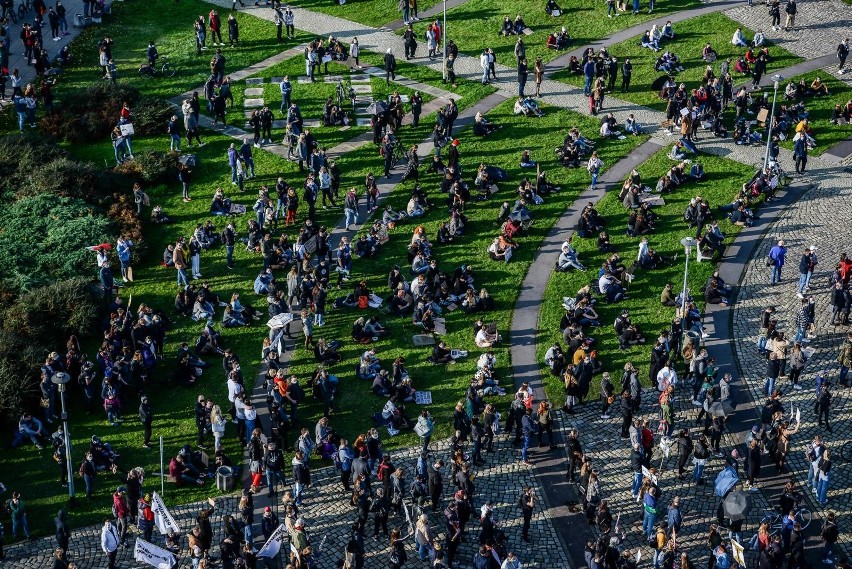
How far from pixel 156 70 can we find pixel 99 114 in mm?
6373

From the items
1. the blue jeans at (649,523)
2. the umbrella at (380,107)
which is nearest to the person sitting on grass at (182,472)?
the blue jeans at (649,523)

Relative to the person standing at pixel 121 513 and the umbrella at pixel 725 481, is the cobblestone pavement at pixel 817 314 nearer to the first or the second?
the umbrella at pixel 725 481

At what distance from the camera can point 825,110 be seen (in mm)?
60562

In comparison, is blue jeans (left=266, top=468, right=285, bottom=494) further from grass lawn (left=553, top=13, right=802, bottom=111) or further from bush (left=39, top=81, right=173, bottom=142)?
grass lawn (left=553, top=13, right=802, bottom=111)

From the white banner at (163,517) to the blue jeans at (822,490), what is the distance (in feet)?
62.9

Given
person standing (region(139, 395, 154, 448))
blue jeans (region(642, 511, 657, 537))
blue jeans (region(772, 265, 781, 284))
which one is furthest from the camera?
blue jeans (region(772, 265, 781, 284))

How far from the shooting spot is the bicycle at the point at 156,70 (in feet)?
212

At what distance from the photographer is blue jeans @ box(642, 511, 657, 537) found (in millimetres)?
36628

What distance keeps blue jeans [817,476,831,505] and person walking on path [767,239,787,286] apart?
11974 millimetres

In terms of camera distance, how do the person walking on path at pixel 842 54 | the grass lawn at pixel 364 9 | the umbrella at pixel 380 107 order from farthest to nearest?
the grass lawn at pixel 364 9 → the person walking on path at pixel 842 54 → the umbrella at pixel 380 107

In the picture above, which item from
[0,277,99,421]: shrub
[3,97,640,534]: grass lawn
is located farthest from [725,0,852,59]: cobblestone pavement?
[0,277,99,421]: shrub

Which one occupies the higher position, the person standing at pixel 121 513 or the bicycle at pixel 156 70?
the bicycle at pixel 156 70

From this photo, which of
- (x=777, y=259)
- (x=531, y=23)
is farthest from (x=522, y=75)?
(x=777, y=259)

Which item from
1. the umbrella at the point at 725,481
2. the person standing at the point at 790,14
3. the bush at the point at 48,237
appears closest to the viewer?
the umbrella at the point at 725,481
